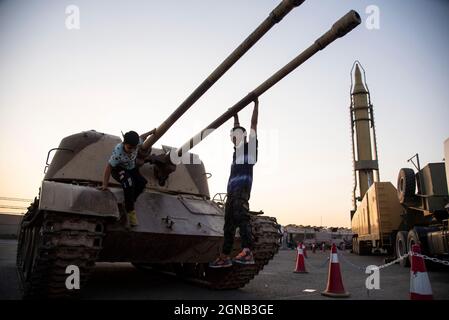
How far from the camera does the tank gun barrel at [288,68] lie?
12.4 ft

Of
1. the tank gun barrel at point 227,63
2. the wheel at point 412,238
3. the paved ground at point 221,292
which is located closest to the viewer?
the tank gun barrel at point 227,63

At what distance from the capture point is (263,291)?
255 inches

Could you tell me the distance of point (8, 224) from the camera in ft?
117

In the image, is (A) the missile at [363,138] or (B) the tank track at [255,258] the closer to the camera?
(B) the tank track at [255,258]

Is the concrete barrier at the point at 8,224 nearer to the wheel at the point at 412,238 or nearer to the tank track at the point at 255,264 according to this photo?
the wheel at the point at 412,238

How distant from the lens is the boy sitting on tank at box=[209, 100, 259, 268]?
431 centimetres

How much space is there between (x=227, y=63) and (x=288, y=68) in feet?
2.37

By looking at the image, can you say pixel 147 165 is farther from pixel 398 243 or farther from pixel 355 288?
pixel 398 243

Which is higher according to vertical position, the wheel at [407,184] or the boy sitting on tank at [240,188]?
the wheel at [407,184]

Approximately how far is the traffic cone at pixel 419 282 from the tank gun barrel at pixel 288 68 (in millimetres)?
2551

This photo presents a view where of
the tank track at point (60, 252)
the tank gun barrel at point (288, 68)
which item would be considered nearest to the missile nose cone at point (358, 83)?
the tank gun barrel at point (288, 68)

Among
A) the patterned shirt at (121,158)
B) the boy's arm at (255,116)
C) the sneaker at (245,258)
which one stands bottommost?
the sneaker at (245,258)
